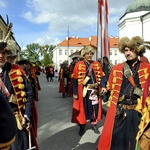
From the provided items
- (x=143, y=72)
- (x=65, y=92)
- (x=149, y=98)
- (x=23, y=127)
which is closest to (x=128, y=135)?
(x=143, y=72)

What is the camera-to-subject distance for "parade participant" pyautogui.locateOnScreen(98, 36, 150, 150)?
12.0 ft

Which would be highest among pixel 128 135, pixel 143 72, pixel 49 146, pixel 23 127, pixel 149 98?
pixel 143 72

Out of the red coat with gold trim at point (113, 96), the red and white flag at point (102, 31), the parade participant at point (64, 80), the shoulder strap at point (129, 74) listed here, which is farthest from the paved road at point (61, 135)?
the parade participant at point (64, 80)

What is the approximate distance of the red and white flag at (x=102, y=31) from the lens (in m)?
8.40

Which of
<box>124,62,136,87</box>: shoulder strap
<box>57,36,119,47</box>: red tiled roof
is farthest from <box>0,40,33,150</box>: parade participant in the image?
<box>57,36,119,47</box>: red tiled roof

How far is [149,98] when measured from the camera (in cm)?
267

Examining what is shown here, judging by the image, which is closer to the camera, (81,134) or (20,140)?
(20,140)

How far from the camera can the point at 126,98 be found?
3.70 meters

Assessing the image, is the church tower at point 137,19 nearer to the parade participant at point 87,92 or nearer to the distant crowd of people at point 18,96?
the parade participant at point 87,92

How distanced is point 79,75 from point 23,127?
2.78m

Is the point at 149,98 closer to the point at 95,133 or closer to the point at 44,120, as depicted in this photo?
the point at 95,133

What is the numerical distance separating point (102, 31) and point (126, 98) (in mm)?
5088

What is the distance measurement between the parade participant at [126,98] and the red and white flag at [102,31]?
4.52 meters

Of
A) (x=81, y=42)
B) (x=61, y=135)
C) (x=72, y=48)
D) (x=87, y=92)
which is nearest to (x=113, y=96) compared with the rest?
(x=87, y=92)
